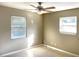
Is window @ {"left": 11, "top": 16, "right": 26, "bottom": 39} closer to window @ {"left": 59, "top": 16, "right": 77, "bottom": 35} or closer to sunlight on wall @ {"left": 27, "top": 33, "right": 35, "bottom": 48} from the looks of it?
sunlight on wall @ {"left": 27, "top": 33, "right": 35, "bottom": 48}

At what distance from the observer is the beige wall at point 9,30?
3.82m

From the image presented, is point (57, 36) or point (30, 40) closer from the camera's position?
point (57, 36)

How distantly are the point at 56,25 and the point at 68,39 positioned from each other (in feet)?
3.38

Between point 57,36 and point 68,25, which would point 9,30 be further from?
point 68,25

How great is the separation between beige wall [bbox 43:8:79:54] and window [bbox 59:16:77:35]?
0.17 meters

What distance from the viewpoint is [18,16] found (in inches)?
172

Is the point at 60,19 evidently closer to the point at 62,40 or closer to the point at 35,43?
the point at 62,40

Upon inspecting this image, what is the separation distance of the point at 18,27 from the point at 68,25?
2407mm

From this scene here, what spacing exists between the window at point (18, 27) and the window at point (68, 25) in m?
1.91

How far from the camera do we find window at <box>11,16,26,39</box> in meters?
4.18

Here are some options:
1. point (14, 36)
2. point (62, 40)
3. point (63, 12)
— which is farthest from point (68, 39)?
point (14, 36)

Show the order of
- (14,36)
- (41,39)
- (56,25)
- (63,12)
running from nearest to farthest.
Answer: (14,36) < (63,12) < (56,25) < (41,39)

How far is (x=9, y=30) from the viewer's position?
4039 millimetres

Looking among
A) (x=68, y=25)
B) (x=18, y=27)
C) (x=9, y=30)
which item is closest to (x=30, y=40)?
(x=18, y=27)
